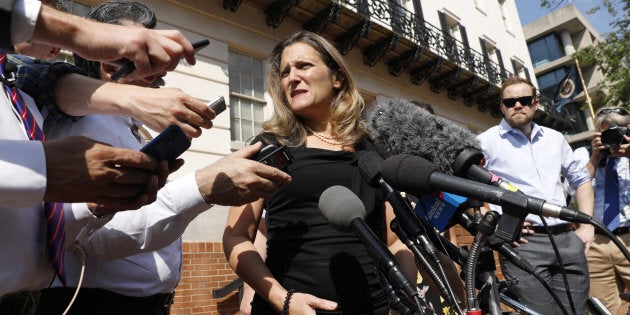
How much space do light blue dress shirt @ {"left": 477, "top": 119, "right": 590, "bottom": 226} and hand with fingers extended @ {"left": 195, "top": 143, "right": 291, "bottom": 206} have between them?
2.44m

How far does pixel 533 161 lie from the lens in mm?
3504

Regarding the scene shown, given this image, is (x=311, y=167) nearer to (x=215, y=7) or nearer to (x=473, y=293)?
(x=473, y=293)

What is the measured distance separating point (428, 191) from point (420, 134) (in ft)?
1.03

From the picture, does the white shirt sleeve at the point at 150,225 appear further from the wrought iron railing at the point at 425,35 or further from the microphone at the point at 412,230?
the wrought iron railing at the point at 425,35

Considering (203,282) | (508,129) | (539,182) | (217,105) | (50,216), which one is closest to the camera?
(50,216)

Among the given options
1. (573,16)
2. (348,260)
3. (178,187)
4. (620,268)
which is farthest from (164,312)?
(573,16)

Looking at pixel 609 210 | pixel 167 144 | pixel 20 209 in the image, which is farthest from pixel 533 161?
pixel 20 209

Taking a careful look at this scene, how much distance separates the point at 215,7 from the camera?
8359 mm

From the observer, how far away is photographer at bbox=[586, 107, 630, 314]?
3949 millimetres

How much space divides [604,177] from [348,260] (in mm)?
3644

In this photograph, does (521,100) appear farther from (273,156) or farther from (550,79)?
(550,79)

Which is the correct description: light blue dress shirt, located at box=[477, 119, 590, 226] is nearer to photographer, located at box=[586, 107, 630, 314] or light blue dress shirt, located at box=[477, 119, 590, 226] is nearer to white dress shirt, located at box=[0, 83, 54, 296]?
photographer, located at box=[586, 107, 630, 314]

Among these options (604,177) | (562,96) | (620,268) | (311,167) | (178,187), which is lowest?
(562,96)

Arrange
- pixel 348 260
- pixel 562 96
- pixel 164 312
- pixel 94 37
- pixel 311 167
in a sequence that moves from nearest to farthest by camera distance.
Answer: pixel 94 37 → pixel 164 312 → pixel 348 260 → pixel 311 167 → pixel 562 96
